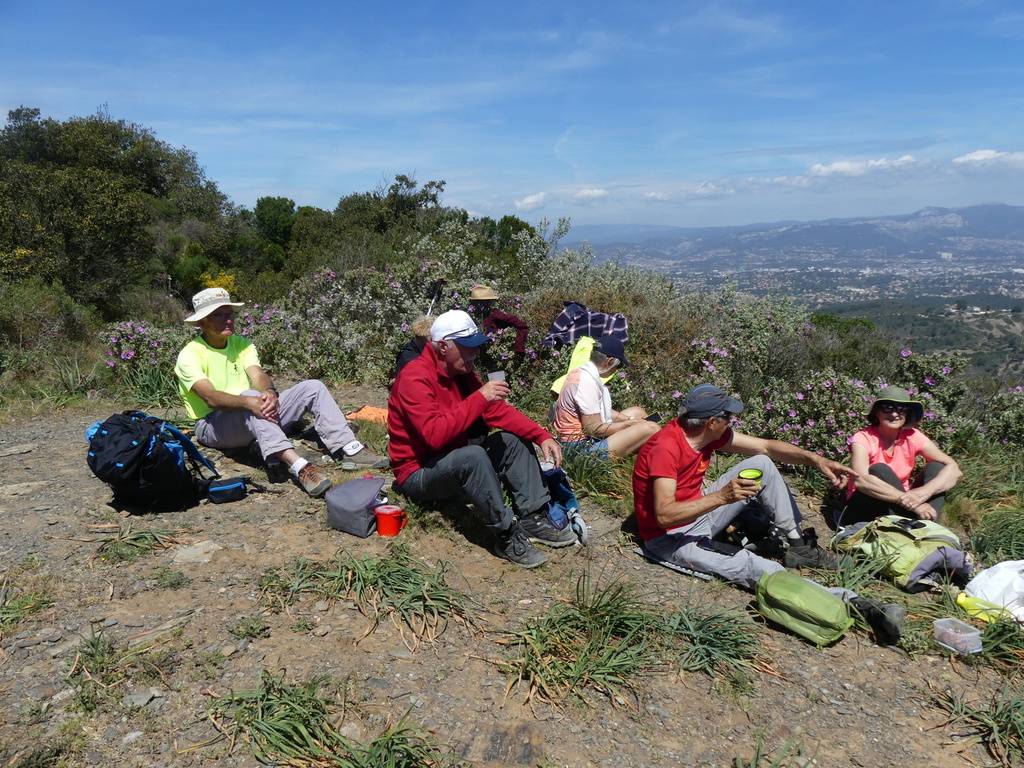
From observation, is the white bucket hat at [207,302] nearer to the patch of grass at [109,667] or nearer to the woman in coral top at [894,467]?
the patch of grass at [109,667]

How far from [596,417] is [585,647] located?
238 centimetres

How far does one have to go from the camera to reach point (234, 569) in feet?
11.2

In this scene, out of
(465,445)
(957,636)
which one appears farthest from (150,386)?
(957,636)

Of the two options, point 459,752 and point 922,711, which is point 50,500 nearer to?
point 459,752

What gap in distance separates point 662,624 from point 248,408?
301cm

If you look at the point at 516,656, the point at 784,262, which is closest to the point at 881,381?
the point at 516,656

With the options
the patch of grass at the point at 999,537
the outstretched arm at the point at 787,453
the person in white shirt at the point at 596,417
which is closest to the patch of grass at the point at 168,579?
the person in white shirt at the point at 596,417

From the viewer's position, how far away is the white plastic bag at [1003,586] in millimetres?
3451

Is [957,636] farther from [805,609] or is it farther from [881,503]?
[881,503]

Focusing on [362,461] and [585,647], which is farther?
[362,461]

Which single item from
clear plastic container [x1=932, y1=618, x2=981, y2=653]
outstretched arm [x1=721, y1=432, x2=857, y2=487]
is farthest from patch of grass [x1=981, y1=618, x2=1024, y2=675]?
outstretched arm [x1=721, y1=432, x2=857, y2=487]

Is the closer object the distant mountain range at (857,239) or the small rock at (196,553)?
the small rock at (196,553)

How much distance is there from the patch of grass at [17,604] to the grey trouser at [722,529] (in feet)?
9.94

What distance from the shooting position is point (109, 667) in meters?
2.62
